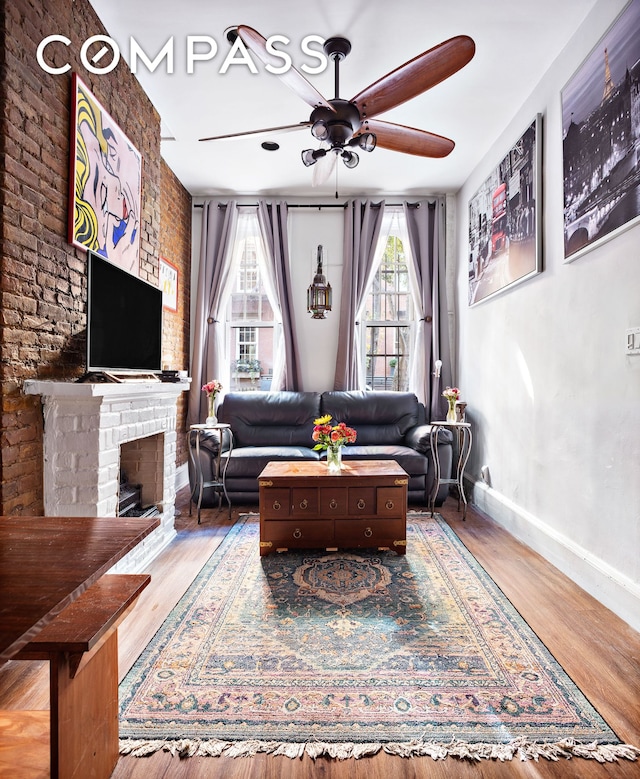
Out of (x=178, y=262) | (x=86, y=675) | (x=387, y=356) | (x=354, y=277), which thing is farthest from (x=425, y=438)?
(x=86, y=675)

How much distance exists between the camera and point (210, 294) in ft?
17.0

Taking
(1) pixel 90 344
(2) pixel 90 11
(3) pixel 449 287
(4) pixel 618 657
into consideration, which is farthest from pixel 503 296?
(2) pixel 90 11

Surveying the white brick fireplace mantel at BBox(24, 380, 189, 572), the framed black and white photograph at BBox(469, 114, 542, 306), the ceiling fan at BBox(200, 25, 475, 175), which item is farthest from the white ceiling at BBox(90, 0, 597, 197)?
the white brick fireplace mantel at BBox(24, 380, 189, 572)

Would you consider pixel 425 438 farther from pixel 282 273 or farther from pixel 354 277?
pixel 282 273

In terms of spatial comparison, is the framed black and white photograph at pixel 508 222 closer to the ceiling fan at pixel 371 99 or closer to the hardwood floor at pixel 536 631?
the ceiling fan at pixel 371 99

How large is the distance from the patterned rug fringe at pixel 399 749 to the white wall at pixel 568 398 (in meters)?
0.91

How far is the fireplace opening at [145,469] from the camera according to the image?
329 centimetres

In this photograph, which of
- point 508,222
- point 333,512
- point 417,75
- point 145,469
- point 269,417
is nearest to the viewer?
point 417,75

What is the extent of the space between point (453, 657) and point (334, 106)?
2596 millimetres

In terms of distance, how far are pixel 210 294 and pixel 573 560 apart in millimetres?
4143

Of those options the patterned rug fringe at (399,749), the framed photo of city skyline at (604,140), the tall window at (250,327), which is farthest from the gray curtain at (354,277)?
the patterned rug fringe at (399,749)

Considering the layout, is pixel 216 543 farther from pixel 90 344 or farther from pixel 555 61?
pixel 555 61

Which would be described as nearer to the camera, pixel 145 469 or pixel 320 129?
pixel 320 129

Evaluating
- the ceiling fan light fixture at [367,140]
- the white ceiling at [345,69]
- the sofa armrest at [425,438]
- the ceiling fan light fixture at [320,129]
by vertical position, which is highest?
the white ceiling at [345,69]
